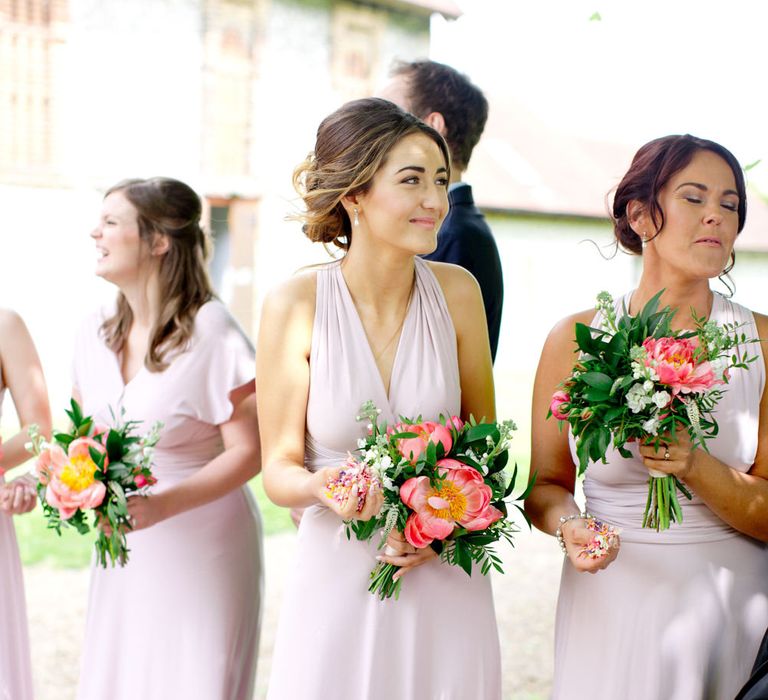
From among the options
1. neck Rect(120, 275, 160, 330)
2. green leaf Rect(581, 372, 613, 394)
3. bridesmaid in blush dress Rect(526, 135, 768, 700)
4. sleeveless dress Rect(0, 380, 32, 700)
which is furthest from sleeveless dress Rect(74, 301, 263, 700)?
green leaf Rect(581, 372, 613, 394)

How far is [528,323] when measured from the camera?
54.9 feet

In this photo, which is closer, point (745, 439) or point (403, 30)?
point (745, 439)

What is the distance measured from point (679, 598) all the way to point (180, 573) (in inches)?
73.2

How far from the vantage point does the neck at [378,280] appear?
2.93m

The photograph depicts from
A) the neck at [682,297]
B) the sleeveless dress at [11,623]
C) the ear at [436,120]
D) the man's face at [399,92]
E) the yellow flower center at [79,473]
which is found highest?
the man's face at [399,92]

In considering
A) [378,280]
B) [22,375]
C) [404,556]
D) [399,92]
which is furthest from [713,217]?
[22,375]

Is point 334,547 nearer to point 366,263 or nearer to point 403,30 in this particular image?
point 366,263

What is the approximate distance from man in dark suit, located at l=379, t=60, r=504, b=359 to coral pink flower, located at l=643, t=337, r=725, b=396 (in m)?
1.29

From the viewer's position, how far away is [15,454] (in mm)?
3875

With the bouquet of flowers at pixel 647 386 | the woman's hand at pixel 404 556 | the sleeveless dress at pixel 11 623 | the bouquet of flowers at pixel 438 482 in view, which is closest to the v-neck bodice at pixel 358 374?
the bouquet of flowers at pixel 438 482

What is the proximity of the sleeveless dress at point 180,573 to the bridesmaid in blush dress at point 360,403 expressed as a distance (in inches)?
36.1

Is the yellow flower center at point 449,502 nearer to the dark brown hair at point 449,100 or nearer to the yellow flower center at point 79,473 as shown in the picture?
the yellow flower center at point 79,473

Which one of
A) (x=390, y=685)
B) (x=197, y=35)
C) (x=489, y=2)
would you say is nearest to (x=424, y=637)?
(x=390, y=685)

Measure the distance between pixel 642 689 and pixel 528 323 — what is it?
1420 centimetres
